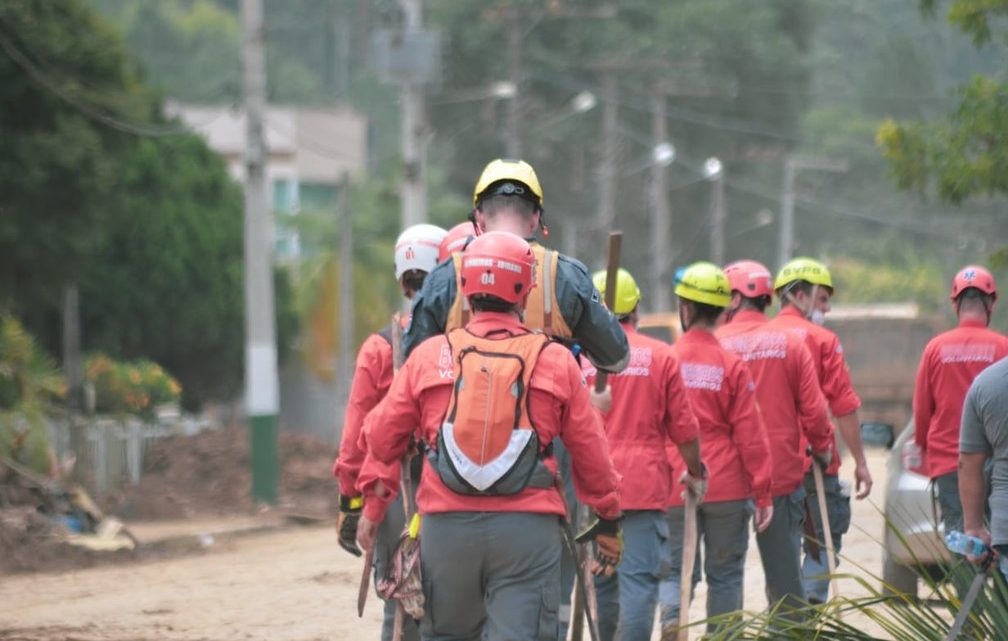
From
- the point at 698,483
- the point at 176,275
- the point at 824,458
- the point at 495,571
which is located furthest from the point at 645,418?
the point at 176,275

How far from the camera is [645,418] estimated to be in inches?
346

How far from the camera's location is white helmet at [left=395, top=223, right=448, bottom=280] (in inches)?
332

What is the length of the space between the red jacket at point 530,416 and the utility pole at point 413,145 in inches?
758

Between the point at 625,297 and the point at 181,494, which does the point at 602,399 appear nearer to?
the point at 625,297

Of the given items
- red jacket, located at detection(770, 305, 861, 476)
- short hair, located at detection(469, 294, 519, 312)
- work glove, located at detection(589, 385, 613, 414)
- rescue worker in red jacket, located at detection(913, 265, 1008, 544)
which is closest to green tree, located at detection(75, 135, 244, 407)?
red jacket, located at detection(770, 305, 861, 476)

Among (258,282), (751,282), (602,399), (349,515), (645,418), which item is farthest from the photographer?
(258,282)

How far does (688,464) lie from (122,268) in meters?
23.3

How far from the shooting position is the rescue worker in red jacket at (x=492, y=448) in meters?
6.36

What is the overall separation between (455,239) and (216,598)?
614cm

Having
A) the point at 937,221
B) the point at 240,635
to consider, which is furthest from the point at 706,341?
the point at 937,221

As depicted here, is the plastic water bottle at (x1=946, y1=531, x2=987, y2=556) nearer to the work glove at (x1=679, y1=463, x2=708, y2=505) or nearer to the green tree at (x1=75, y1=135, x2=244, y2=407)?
the work glove at (x1=679, y1=463, x2=708, y2=505)

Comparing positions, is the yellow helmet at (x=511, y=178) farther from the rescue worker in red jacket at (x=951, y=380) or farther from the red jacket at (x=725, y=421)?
the rescue worker in red jacket at (x=951, y=380)

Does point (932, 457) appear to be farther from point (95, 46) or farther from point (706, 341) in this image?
point (95, 46)

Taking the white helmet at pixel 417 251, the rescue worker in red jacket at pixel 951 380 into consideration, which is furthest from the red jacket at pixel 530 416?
the rescue worker in red jacket at pixel 951 380
